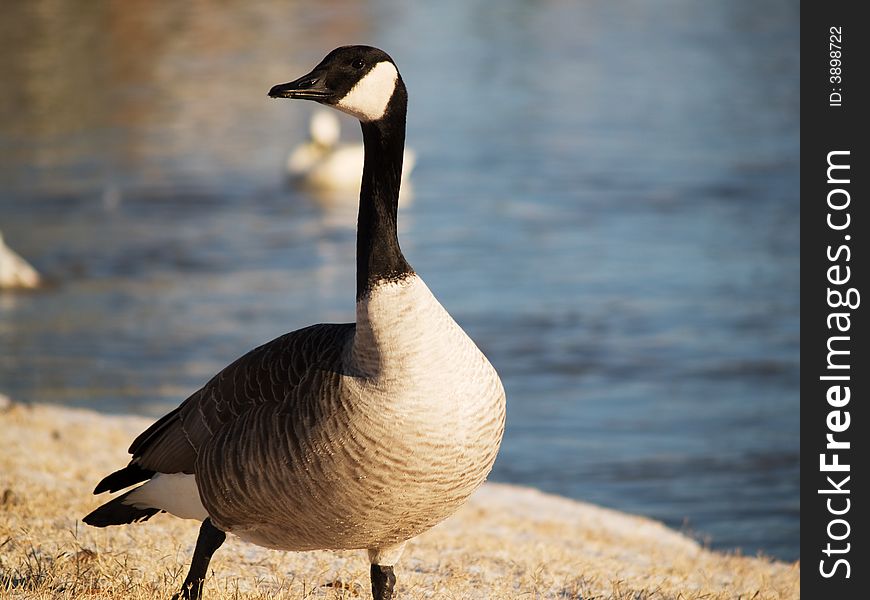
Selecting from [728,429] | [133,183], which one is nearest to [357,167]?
[133,183]

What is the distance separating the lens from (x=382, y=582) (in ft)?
17.0

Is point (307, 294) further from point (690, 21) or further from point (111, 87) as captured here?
point (690, 21)

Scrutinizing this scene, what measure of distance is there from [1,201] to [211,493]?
733 inches

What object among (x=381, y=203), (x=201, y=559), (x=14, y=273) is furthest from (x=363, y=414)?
(x=14, y=273)

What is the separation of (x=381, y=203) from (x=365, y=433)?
0.92m

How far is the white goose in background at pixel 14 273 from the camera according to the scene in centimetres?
1675

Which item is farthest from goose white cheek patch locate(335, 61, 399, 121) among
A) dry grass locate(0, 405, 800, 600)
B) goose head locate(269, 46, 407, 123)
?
dry grass locate(0, 405, 800, 600)

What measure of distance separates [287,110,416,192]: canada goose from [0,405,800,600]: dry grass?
14800mm

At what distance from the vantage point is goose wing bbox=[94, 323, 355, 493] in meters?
4.87

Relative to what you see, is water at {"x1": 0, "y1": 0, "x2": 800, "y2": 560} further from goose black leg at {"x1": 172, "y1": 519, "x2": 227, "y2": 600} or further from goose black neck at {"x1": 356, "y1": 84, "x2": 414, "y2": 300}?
goose black neck at {"x1": 356, "y1": 84, "x2": 414, "y2": 300}

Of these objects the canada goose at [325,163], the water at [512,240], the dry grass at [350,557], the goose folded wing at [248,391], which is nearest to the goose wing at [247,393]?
the goose folded wing at [248,391]

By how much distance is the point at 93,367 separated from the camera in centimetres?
1428

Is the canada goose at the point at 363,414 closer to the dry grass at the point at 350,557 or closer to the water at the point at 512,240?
the dry grass at the point at 350,557

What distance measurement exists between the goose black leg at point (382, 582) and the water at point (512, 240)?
5.38 metres
